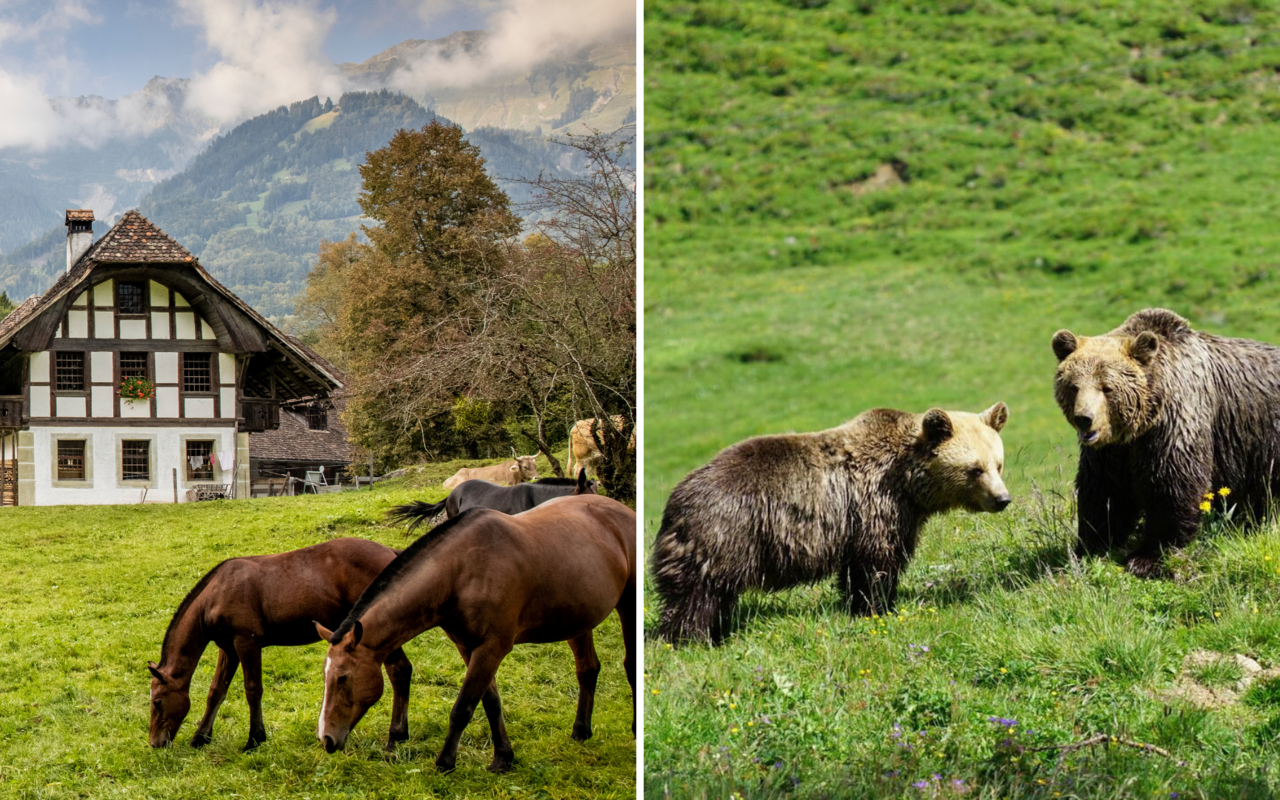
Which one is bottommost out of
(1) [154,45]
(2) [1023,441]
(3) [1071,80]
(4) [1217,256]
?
(2) [1023,441]

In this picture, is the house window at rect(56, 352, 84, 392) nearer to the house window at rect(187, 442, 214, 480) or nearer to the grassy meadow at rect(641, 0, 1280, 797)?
the house window at rect(187, 442, 214, 480)

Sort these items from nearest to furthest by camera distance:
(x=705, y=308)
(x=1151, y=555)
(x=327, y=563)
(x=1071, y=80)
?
(x=1151, y=555)
(x=327, y=563)
(x=705, y=308)
(x=1071, y=80)

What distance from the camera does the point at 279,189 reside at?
552cm

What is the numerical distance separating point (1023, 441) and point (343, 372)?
330 centimetres

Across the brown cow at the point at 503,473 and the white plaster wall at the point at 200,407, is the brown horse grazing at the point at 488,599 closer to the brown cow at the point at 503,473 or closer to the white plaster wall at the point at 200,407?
the brown cow at the point at 503,473

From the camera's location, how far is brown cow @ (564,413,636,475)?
5.62 m

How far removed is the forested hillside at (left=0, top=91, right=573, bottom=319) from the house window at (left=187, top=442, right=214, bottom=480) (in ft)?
2.34

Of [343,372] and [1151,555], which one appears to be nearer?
[1151,555]

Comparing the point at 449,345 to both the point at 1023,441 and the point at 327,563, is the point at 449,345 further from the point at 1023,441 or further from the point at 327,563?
the point at 1023,441

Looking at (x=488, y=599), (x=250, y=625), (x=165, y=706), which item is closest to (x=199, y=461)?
(x=250, y=625)

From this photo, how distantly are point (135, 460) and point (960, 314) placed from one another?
459cm

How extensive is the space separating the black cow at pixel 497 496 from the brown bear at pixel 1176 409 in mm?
2504

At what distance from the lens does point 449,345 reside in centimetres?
565

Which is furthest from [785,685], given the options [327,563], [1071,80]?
[1071,80]
